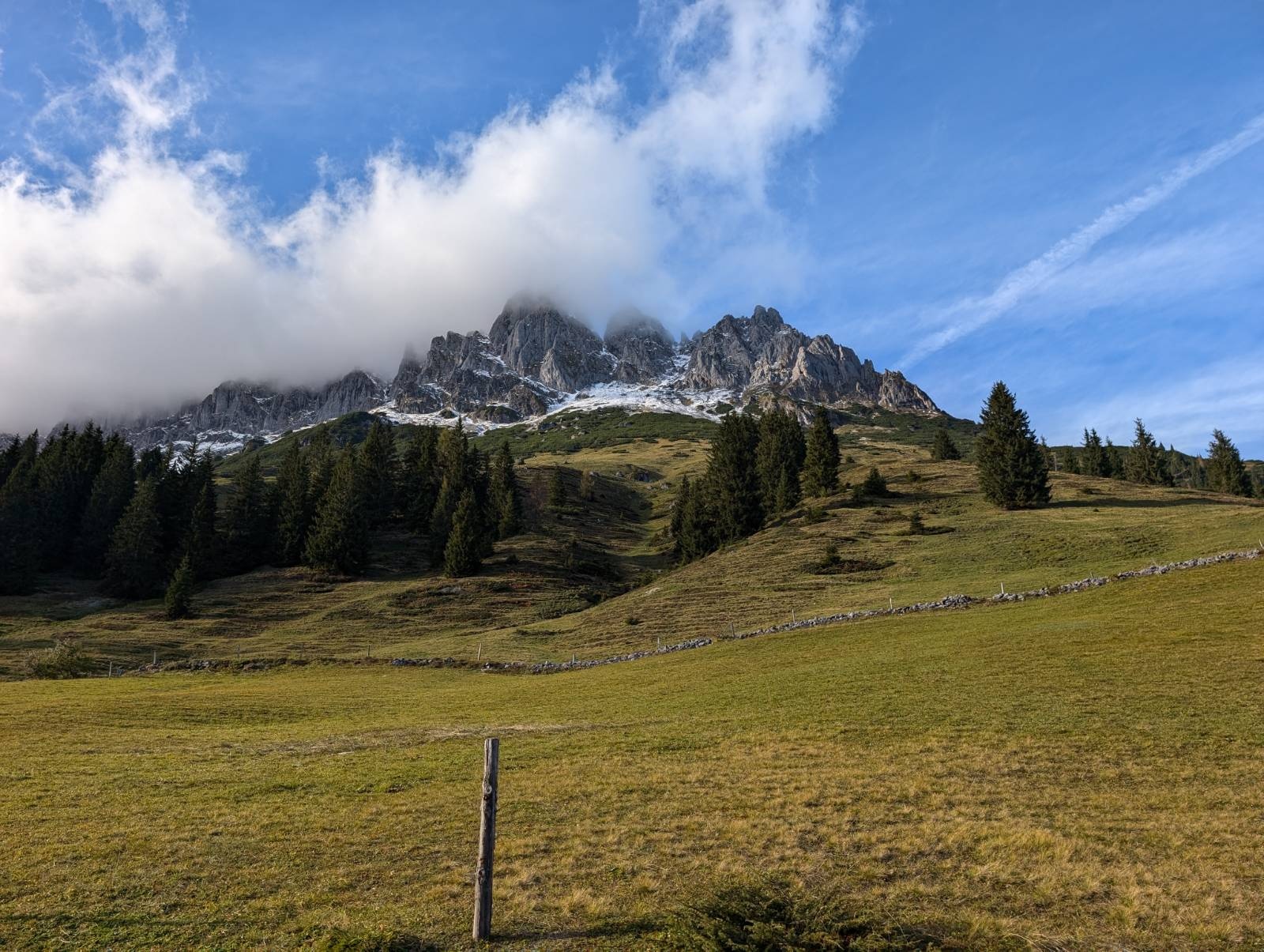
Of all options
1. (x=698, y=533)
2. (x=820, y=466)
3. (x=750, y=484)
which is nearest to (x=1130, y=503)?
(x=820, y=466)

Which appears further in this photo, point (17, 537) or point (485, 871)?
point (17, 537)

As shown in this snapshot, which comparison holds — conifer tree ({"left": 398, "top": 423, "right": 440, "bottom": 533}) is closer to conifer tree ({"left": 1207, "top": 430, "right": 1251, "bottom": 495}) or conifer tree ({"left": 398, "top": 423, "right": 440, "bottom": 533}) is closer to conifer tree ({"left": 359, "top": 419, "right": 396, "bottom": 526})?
conifer tree ({"left": 359, "top": 419, "right": 396, "bottom": 526})

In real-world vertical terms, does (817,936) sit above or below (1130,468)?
below

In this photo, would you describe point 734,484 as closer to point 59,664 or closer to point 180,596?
point 180,596

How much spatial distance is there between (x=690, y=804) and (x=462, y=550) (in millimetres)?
79027

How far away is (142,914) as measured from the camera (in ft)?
35.4

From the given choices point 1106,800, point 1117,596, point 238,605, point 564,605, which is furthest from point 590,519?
point 1106,800

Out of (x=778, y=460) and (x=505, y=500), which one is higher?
(x=778, y=460)

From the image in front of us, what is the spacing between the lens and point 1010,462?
83.7m

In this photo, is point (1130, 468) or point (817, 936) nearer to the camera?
point (817, 936)

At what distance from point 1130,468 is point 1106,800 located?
6091 inches

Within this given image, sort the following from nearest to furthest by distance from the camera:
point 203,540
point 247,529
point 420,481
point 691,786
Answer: point 691,786 < point 203,540 < point 247,529 < point 420,481

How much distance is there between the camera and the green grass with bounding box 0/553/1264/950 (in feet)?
35.1

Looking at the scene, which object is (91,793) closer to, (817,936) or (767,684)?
(817,936)
